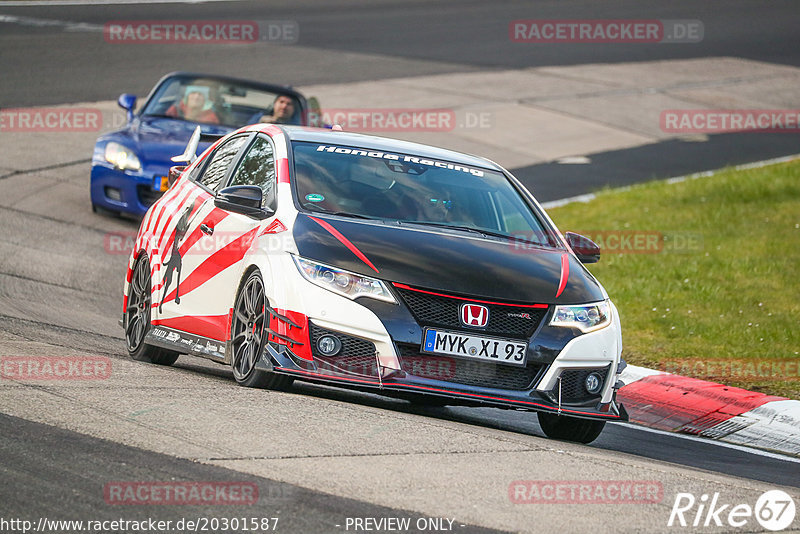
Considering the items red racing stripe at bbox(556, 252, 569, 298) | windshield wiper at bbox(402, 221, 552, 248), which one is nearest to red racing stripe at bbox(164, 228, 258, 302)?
windshield wiper at bbox(402, 221, 552, 248)

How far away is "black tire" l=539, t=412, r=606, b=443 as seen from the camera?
7.95m

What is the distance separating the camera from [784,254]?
587 inches

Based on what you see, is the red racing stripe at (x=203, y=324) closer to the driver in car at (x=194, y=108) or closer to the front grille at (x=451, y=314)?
the front grille at (x=451, y=314)

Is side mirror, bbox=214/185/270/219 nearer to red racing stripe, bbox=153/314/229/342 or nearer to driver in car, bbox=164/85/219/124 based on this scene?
red racing stripe, bbox=153/314/229/342

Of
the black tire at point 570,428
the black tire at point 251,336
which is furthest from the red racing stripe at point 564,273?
the black tire at point 251,336

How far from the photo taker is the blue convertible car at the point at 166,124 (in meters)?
14.9

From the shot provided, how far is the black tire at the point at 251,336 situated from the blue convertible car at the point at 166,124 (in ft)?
22.9

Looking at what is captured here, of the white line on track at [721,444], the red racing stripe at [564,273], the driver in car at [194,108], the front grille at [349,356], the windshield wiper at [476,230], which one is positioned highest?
the driver in car at [194,108]

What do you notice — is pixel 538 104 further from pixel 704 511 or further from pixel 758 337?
pixel 704 511

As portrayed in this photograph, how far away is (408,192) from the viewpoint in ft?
27.0

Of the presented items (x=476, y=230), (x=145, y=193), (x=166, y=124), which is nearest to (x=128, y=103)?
(x=166, y=124)

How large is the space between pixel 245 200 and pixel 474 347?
1706mm

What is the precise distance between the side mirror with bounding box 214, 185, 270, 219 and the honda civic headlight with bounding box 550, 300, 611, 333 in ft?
5.94

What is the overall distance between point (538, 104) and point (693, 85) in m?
4.79
